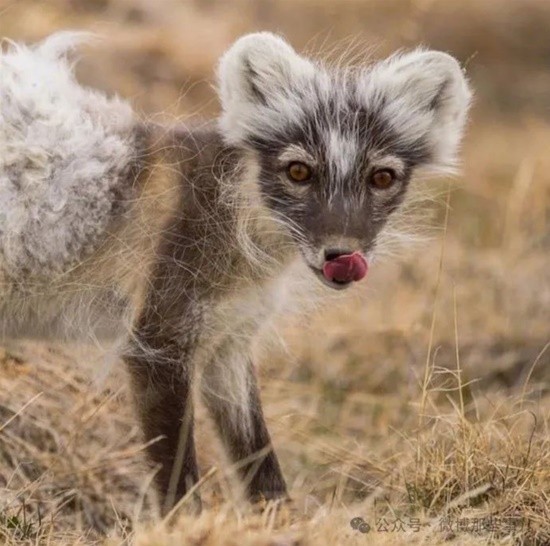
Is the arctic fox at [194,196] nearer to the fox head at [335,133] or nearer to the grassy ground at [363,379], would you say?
A: the fox head at [335,133]

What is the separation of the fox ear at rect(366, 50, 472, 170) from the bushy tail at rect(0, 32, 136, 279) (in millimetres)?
922

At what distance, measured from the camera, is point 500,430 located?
5039 millimetres

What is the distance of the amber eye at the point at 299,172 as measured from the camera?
4.36 meters

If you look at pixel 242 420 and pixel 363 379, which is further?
pixel 363 379

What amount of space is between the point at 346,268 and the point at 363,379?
10.0 ft

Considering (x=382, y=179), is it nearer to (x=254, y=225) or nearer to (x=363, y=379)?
(x=254, y=225)

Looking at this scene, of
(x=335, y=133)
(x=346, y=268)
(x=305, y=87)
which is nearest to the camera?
(x=346, y=268)

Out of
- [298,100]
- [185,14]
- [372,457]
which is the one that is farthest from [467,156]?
[298,100]

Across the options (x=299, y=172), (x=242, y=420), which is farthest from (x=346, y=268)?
(x=242, y=420)

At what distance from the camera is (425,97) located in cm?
460

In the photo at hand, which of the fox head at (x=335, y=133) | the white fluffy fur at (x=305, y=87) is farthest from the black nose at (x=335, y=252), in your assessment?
the white fluffy fur at (x=305, y=87)

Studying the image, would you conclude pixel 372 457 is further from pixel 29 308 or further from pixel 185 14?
pixel 185 14

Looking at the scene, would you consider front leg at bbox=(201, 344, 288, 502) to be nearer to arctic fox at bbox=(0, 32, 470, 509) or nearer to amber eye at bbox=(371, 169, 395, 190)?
arctic fox at bbox=(0, 32, 470, 509)

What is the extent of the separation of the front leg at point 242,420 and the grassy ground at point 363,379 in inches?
3.9
